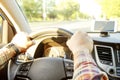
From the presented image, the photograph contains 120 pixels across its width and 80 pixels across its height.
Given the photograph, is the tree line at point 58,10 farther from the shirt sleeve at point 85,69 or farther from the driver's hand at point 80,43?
the shirt sleeve at point 85,69

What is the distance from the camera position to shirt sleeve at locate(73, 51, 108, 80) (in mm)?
1224

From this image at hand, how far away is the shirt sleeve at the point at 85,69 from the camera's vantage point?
1224mm

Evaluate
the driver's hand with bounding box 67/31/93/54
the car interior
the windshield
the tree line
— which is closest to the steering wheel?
the car interior

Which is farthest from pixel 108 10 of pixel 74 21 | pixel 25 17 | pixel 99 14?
pixel 25 17

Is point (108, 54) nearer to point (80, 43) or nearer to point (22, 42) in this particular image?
point (22, 42)

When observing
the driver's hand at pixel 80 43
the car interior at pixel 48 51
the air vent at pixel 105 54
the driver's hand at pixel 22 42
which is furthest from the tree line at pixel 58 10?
the driver's hand at pixel 80 43

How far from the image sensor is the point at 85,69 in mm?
1246

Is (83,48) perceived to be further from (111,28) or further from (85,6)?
(85,6)

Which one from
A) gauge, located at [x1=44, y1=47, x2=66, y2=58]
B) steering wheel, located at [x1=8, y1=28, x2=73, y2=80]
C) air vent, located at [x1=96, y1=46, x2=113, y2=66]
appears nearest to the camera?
steering wheel, located at [x1=8, y1=28, x2=73, y2=80]

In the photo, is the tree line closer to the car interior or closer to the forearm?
the car interior

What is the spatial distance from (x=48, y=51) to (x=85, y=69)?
5.31 ft

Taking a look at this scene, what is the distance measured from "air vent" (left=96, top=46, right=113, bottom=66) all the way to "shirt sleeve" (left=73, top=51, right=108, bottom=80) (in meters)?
2.19

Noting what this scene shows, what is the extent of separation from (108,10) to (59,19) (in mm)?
575

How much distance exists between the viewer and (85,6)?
393 centimetres
